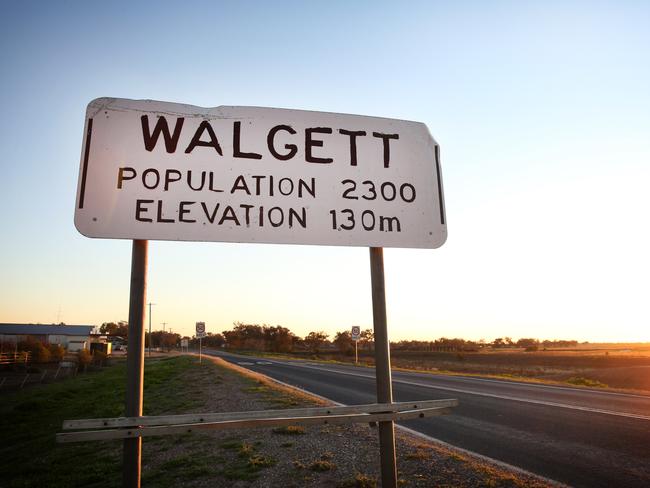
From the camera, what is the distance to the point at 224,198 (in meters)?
2.39

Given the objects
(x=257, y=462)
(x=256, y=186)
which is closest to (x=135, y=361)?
(x=256, y=186)

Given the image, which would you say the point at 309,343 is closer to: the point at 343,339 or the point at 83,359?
the point at 343,339

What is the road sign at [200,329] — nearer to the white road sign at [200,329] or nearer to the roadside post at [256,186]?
the white road sign at [200,329]

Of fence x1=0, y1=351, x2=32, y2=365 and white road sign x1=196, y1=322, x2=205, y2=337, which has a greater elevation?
white road sign x1=196, y1=322, x2=205, y2=337

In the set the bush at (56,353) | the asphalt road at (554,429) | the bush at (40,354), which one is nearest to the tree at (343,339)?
the bush at (56,353)

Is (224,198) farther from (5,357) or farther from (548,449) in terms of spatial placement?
(5,357)

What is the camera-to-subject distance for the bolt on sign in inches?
90.7

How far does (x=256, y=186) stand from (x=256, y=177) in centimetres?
6

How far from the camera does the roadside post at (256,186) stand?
2270mm

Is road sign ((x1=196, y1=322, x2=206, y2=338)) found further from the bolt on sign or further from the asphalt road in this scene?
the bolt on sign

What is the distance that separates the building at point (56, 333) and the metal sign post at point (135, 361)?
81673 millimetres

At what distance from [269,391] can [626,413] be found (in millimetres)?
9712

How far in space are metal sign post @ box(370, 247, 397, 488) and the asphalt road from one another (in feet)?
12.9

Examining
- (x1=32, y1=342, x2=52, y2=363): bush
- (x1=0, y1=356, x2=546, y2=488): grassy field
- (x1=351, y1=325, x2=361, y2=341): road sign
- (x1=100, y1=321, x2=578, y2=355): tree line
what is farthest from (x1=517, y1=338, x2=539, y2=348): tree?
(x1=0, y1=356, x2=546, y2=488): grassy field
